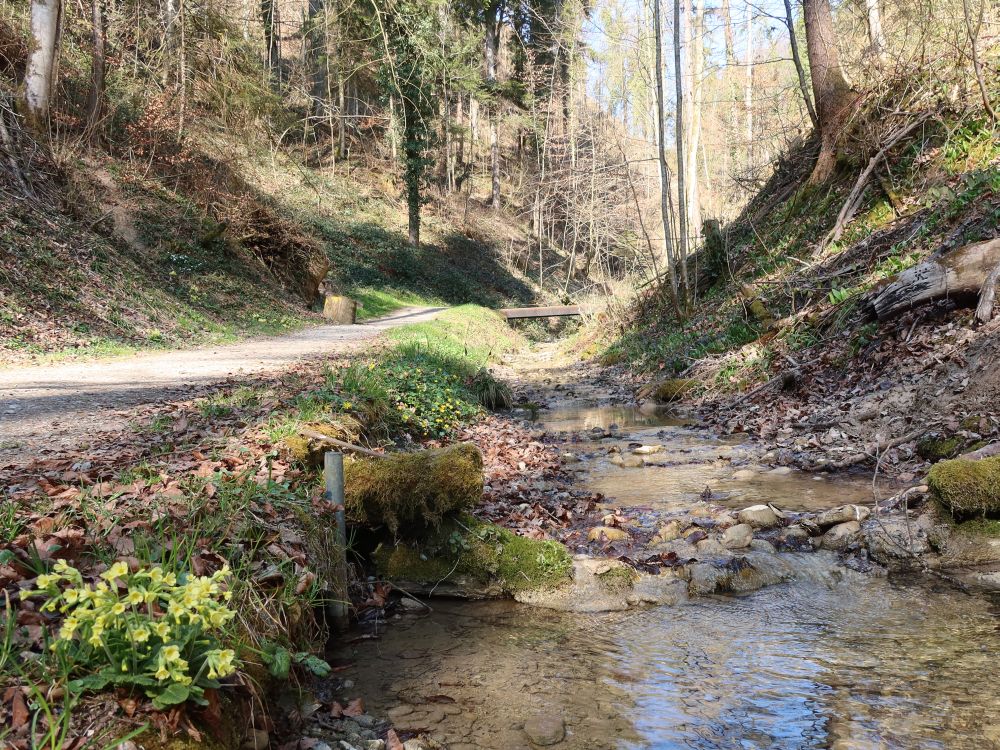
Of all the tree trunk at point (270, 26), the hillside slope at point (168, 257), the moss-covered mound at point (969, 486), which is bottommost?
the moss-covered mound at point (969, 486)

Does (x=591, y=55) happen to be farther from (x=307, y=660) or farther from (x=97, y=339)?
(x=307, y=660)

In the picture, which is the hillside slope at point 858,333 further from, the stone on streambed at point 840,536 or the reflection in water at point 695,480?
the stone on streambed at point 840,536

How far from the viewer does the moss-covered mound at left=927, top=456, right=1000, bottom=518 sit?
173 inches

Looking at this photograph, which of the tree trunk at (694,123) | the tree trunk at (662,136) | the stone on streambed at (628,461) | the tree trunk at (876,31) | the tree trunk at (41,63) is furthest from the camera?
the tree trunk at (694,123)

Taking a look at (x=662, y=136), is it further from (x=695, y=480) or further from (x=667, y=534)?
(x=667, y=534)

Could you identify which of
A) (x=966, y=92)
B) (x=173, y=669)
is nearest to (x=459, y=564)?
(x=173, y=669)

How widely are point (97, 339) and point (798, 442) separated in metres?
10.4

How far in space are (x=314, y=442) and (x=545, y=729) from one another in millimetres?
2692

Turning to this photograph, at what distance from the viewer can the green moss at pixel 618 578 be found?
436 cm

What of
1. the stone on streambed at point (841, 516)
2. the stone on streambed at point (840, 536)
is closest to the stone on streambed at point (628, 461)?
the stone on streambed at point (841, 516)

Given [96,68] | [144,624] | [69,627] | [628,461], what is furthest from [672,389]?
[96,68]

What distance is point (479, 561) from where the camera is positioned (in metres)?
4.52

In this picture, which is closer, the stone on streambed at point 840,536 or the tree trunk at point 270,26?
the stone on streambed at point 840,536

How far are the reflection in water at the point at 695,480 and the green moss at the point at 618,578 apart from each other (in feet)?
4.71
